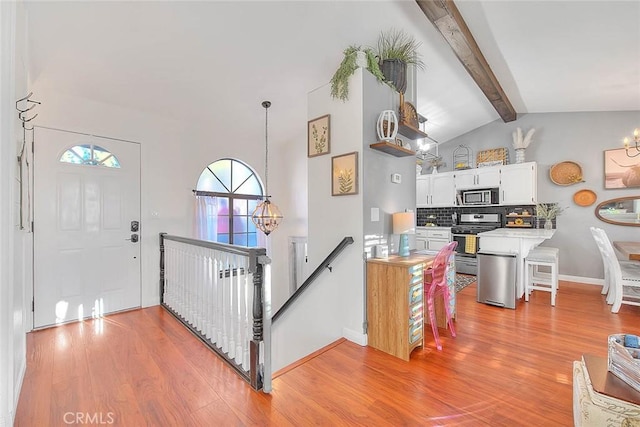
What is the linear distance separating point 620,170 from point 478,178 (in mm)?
2023

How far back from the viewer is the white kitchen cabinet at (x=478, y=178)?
539cm

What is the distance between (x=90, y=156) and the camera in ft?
11.0

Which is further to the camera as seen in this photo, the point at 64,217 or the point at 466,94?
the point at 466,94

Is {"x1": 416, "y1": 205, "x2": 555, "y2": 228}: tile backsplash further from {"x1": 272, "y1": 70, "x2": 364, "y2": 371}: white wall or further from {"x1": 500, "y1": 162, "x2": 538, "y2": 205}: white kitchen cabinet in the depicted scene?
{"x1": 272, "y1": 70, "x2": 364, "y2": 371}: white wall

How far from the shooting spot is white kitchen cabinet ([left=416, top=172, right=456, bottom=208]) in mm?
5973

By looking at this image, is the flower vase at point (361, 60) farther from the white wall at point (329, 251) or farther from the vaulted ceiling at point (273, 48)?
the vaulted ceiling at point (273, 48)

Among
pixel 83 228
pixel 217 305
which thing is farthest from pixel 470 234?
pixel 83 228

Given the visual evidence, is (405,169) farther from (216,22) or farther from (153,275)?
(153,275)

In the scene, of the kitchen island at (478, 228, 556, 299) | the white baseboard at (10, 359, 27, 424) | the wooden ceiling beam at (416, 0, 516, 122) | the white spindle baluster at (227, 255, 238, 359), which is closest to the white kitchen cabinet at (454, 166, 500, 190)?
the wooden ceiling beam at (416, 0, 516, 122)

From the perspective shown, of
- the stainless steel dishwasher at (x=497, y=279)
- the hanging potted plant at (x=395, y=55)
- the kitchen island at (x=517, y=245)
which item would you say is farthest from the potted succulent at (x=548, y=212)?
the hanging potted plant at (x=395, y=55)

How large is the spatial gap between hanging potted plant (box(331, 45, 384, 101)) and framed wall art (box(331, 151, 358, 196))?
0.62 metres

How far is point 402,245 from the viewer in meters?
2.91

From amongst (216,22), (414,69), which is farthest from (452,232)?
(216,22)

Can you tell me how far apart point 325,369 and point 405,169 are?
7.66ft
